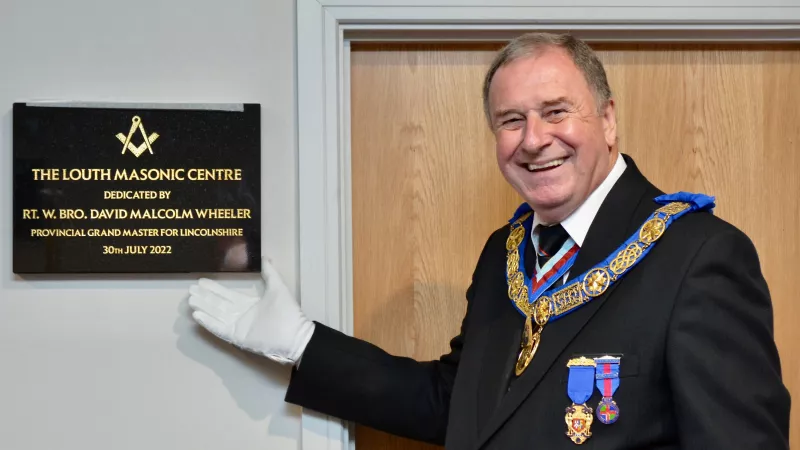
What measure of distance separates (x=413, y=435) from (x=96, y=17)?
96cm

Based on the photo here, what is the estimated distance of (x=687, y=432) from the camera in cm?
99

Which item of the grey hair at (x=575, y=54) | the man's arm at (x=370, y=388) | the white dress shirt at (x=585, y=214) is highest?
the grey hair at (x=575, y=54)

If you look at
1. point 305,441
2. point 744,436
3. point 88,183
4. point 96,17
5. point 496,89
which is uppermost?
point 96,17

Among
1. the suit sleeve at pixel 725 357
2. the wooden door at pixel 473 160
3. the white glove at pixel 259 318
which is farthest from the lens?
the wooden door at pixel 473 160

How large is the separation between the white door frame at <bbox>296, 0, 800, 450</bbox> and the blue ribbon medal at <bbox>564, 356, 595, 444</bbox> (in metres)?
0.56

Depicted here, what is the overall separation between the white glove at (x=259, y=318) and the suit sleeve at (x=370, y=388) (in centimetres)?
3

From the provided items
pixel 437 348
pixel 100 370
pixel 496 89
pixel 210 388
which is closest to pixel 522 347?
pixel 496 89

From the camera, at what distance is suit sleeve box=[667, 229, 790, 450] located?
0.97m

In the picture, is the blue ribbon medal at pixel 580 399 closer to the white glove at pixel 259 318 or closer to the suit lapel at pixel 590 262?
the suit lapel at pixel 590 262

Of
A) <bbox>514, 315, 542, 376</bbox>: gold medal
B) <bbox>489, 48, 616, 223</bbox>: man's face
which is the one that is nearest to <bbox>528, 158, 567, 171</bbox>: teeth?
<bbox>489, 48, 616, 223</bbox>: man's face

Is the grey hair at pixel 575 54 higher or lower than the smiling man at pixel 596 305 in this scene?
higher

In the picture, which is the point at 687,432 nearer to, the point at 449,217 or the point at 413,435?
the point at 413,435

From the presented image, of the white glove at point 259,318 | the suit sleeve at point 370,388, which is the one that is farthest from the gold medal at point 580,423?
the white glove at point 259,318

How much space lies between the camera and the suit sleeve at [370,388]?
1.40 meters
